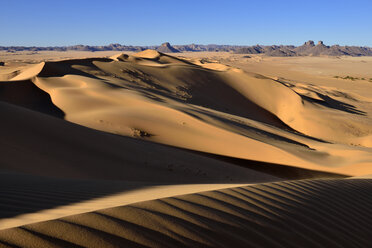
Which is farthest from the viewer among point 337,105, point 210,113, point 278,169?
point 337,105

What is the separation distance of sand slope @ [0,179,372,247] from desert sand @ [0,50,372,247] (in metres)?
0.01

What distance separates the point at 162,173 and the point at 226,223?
3846mm

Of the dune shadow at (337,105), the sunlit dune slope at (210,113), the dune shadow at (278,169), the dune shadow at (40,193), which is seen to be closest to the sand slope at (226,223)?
the dune shadow at (40,193)

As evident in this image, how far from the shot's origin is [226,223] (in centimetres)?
279

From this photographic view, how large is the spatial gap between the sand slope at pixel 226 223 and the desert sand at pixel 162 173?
0.01 meters

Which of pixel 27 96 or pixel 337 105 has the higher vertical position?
pixel 27 96

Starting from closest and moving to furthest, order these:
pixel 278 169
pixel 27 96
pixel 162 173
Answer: pixel 162 173, pixel 278 169, pixel 27 96

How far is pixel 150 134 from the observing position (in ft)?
29.4

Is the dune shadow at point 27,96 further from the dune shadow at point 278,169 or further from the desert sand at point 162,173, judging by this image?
the dune shadow at point 278,169

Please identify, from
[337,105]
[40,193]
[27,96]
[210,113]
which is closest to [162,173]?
[40,193]

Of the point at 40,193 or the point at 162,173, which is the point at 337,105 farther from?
the point at 40,193

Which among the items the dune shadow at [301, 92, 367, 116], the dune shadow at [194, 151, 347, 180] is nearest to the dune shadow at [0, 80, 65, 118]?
the dune shadow at [194, 151, 347, 180]

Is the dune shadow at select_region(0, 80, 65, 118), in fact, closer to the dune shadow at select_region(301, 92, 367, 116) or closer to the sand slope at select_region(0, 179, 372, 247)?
the sand slope at select_region(0, 179, 372, 247)

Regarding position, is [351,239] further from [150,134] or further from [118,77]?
[118,77]
